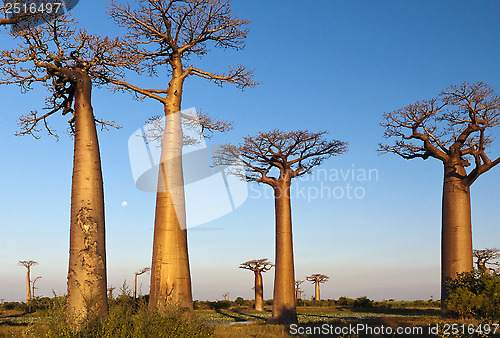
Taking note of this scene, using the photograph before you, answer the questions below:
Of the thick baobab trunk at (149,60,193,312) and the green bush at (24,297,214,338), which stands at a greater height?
the thick baobab trunk at (149,60,193,312)

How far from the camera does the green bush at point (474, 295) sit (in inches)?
541

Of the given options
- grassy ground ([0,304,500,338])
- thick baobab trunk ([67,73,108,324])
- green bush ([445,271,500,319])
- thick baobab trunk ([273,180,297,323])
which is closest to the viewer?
thick baobab trunk ([67,73,108,324])

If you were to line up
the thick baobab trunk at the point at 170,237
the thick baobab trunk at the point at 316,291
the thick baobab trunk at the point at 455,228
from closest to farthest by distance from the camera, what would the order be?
1. the thick baobab trunk at the point at 170,237
2. the thick baobab trunk at the point at 455,228
3. the thick baobab trunk at the point at 316,291

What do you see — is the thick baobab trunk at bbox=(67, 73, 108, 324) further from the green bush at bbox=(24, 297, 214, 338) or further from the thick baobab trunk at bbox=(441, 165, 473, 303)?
the thick baobab trunk at bbox=(441, 165, 473, 303)

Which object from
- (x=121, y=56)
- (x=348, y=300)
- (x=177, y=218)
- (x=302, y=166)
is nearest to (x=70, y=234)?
(x=177, y=218)

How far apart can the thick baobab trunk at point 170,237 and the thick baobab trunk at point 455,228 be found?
8869 mm

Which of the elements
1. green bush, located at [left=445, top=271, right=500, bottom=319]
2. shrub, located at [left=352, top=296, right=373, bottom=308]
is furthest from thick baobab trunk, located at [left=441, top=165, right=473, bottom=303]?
shrub, located at [left=352, top=296, right=373, bottom=308]

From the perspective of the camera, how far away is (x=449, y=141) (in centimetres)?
1736

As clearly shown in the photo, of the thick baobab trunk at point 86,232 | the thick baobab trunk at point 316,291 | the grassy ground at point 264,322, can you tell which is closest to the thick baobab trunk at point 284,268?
the grassy ground at point 264,322

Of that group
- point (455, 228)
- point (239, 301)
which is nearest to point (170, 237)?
point (455, 228)

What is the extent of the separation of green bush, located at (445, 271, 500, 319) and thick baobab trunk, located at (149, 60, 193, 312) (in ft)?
26.1

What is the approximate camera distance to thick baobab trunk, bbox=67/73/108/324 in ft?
27.2

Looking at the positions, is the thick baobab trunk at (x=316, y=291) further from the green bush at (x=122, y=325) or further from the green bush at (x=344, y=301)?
the green bush at (x=122, y=325)

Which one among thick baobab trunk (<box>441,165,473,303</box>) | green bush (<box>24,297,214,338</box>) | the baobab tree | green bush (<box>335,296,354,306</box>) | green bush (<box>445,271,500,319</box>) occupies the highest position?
the baobab tree
